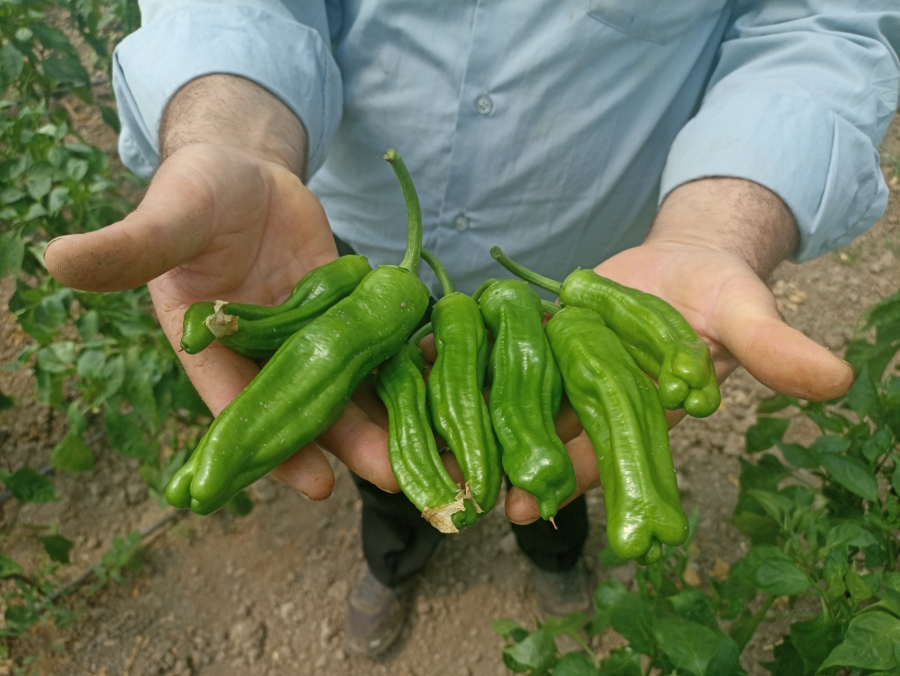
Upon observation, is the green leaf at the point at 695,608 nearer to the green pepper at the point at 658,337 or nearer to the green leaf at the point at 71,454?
the green pepper at the point at 658,337

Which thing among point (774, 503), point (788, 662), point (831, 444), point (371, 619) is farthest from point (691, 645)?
point (371, 619)

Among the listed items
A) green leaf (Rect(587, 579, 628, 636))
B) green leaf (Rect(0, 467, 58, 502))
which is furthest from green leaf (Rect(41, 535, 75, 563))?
green leaf (Rect(587, 579, 628, 636))

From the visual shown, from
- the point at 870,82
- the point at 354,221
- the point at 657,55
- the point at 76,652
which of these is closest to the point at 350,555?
the point at 76,652

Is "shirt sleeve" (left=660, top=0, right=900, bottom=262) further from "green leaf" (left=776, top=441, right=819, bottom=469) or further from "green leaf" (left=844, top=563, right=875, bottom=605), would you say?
"green leaf" (left=844, top=563, right=875, bottom=605)

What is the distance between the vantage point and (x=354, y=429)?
1.96 m

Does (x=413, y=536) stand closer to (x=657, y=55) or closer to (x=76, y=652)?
(x=76, y=652)

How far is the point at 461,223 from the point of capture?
2814mm

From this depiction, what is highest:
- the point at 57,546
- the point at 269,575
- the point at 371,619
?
the point at 57,546

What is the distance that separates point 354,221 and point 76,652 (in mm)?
2525

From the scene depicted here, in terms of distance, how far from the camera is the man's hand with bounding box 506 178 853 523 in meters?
1.57

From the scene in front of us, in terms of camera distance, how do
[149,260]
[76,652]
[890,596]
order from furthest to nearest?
[76,652], [890,596], [149,260]

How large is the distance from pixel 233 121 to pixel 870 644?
7.63 feet

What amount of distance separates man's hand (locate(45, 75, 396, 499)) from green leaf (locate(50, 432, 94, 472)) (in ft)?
4.92

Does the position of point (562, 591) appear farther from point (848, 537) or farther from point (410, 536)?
point (848, 537)
